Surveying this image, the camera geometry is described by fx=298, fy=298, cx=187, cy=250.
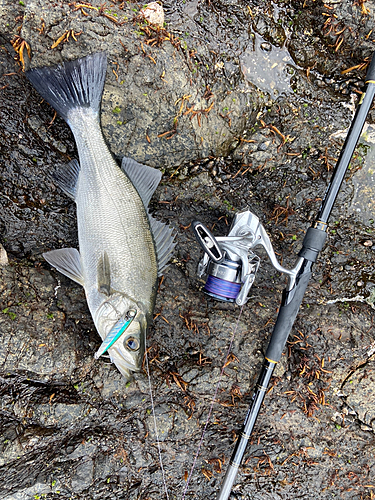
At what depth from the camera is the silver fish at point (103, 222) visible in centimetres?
265

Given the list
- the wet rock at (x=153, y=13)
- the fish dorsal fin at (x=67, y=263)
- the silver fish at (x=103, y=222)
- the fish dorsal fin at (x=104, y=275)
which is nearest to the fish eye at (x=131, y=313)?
the silver fish at (x=103, y=222)

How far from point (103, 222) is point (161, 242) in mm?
575

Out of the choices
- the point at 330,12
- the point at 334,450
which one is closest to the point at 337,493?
the point at 334,450

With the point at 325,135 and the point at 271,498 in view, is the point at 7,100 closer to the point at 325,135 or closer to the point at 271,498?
the point at 325,135

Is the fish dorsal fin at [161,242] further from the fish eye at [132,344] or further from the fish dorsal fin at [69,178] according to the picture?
the fish dorsal fin at [69,178]

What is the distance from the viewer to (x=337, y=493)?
128 inches

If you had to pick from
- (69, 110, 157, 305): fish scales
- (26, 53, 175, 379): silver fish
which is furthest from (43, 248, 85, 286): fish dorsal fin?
(69, 110, 157, 305): fish scales

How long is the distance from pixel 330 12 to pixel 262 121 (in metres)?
1.31

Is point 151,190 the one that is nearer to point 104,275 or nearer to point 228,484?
point 104,275

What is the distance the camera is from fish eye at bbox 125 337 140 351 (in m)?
2.73

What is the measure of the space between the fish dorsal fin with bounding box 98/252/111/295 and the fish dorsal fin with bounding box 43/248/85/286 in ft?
0.86

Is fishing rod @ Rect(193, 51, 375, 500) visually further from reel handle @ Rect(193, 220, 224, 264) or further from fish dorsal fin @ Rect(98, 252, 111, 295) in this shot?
fish dorsal fin @ Rect(98, 252, 111, 295)

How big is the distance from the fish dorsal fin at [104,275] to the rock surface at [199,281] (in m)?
0.54

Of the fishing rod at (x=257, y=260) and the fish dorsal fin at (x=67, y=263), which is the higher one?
the fishing rod at (x=257, y=260)
